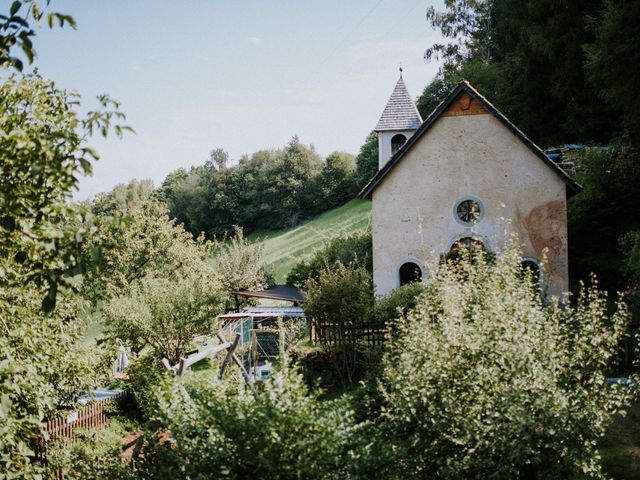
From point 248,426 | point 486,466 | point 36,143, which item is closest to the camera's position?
point 36,143

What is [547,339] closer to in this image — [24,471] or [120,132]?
[120,132]

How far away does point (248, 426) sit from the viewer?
201 inches

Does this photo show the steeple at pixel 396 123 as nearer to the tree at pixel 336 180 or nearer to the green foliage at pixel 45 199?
Result: the green foliage at pixel 45 199

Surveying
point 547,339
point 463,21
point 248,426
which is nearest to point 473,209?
point 547,339

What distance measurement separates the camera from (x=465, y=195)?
18.5 m

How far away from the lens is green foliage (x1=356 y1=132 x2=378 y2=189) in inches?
2211

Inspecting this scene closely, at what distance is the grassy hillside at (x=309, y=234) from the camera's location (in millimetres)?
45094

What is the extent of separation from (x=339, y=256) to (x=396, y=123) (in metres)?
7.53

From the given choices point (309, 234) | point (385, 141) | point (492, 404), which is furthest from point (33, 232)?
point (309, 234)

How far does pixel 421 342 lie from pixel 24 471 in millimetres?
4993

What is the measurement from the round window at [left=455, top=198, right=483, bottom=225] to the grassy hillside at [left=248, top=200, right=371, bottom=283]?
23.6 meters

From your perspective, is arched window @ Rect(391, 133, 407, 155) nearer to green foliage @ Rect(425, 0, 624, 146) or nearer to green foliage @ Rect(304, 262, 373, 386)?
green foliage @ Rect(425, 0, 624, 146)

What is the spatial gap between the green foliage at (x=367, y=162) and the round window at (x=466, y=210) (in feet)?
122

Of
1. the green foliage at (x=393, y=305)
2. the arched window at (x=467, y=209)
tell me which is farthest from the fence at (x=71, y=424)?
the arched window at (x=467, y=209)
